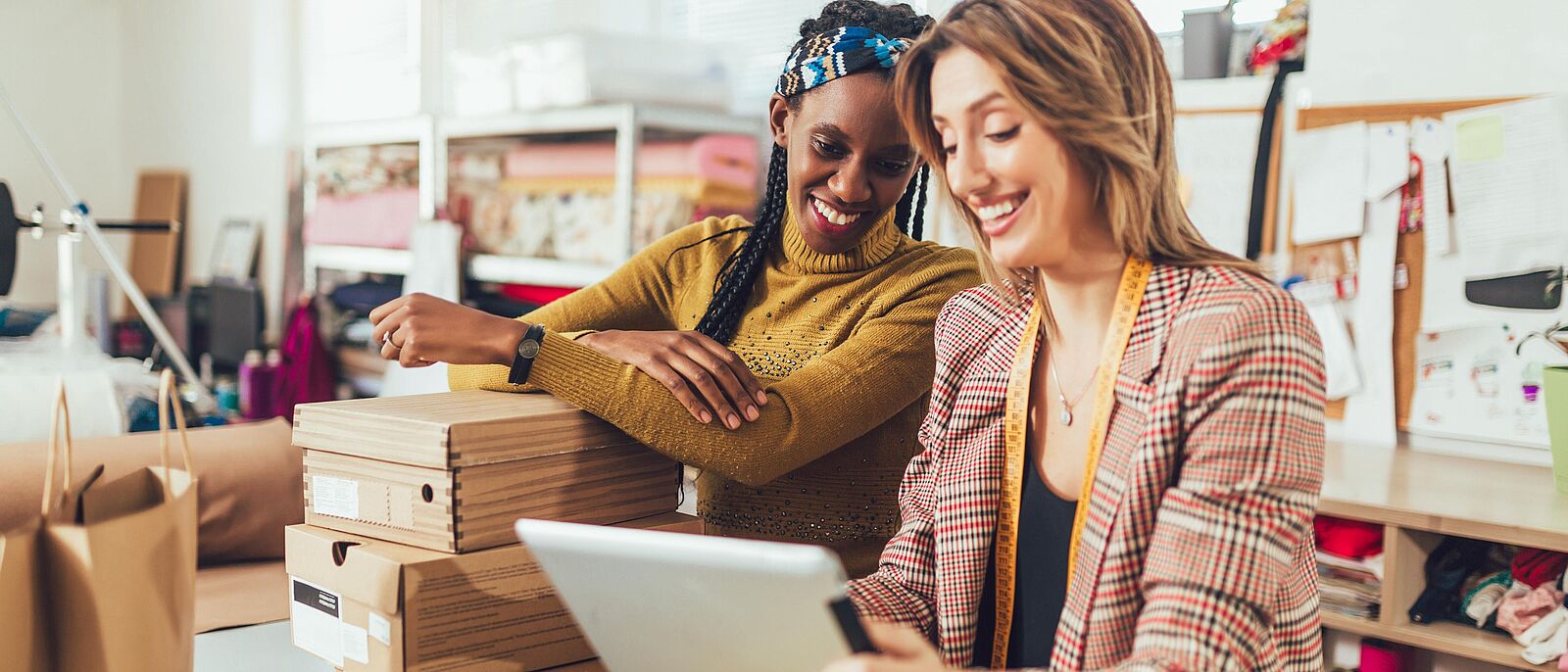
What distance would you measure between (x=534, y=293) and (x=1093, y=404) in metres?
2.78

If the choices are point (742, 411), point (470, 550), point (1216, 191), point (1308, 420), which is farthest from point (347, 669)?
point (1216, 191)

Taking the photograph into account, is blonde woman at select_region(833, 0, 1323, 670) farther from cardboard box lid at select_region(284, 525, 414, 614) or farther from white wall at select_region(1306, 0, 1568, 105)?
white wall at select_region(1306, 0, 1568, 105)

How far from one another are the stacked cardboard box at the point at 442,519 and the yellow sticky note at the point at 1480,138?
1706 mm

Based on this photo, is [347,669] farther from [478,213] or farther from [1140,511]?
[478,213]

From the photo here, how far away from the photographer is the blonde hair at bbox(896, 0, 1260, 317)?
2.97 ft

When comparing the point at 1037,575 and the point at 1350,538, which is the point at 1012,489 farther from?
the point at 1350,538

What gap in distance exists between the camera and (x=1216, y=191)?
8.18 ft

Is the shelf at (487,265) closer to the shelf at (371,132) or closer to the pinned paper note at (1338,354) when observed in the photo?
the shelf at (371,132)

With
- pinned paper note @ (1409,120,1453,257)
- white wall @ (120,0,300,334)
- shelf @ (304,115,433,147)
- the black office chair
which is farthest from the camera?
white wall @ (120,0,300,334)

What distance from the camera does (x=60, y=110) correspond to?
19.6ft

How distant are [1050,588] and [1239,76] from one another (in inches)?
69.2

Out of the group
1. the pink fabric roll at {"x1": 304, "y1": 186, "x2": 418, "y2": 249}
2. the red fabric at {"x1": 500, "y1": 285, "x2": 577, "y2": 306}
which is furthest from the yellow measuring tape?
the pink fabric roll at {"x1": 304, "y1": 186, "x2": 418, "y2": 249}

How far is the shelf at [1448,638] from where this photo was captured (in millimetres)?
1748

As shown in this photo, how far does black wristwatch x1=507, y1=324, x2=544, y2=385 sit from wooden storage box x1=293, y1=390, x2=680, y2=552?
3 centimetres
